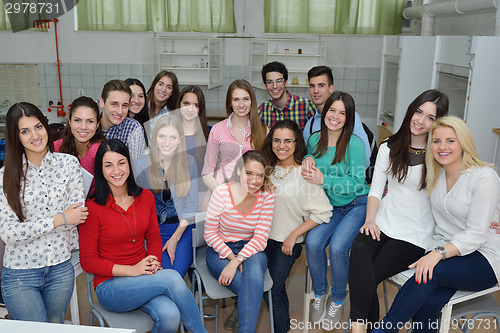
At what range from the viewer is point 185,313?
1.88m

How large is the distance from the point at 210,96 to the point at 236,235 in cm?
373

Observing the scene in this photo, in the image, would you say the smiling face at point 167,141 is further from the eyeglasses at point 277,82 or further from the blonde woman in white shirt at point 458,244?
the blonde woman in white shirt at point 458,244

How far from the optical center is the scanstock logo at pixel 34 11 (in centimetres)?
518

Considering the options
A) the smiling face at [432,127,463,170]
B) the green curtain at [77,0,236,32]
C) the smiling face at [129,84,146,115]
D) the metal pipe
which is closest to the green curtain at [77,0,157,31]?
the green curtain at [77,0,236,32]

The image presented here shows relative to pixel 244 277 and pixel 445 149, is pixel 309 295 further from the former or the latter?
pixel 445 149

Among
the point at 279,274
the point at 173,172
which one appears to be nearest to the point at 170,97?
the point at 173,172

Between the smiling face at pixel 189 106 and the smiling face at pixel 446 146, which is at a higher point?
the smiling face at pixel 189 106

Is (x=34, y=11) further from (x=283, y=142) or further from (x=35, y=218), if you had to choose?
(x=283, y=142)

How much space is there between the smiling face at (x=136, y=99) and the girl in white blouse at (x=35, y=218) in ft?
3.57

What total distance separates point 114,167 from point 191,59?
12.2ft

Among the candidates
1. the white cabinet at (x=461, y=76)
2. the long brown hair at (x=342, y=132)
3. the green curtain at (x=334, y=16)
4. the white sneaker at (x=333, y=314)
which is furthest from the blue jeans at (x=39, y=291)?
the green curtain at (x=334, y=16)

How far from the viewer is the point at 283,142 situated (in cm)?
225

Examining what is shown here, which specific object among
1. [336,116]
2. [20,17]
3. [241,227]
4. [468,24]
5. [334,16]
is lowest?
[241,227]

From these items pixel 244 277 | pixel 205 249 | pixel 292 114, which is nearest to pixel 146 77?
pixel 292 114
